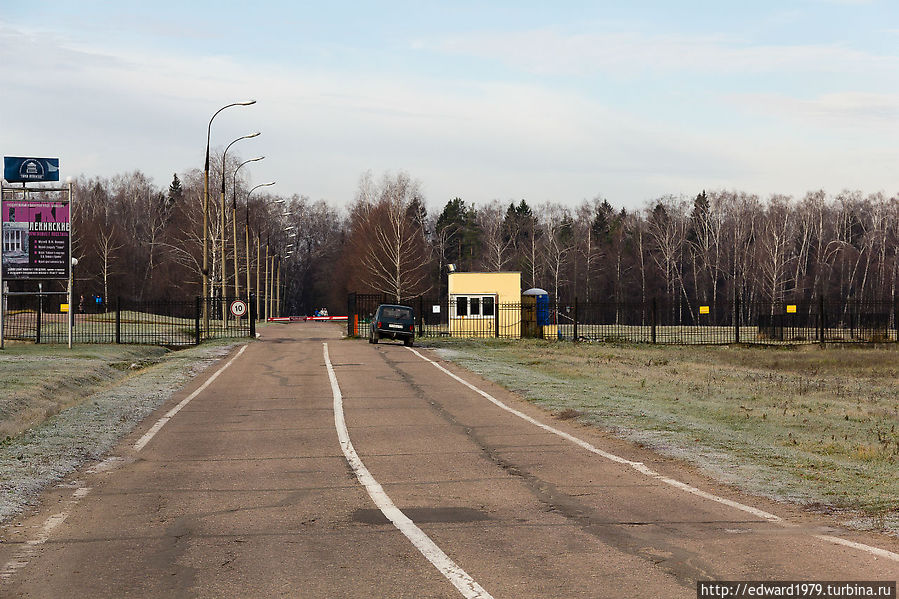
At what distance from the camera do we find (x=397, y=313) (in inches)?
1567

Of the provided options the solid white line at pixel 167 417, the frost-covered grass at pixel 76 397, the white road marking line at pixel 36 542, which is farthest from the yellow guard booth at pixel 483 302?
the white road marking line at pixel 36 542

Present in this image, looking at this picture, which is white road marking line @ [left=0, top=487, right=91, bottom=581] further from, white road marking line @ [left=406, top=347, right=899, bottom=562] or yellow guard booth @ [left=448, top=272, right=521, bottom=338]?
yellow guard booth @ [left=448, top=272, right=521, bottom=338]

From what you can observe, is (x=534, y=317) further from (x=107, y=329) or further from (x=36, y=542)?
(x=36, y=542)

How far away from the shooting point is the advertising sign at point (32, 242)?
34.4 metres

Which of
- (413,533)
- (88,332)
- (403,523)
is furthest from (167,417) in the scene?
(88,332)

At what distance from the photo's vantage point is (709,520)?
8.18m

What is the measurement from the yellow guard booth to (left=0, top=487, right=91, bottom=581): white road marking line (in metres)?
41.3

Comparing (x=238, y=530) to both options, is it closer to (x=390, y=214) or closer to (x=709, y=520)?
(x=709, y=520)

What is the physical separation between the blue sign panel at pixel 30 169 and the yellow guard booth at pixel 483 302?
22449mm

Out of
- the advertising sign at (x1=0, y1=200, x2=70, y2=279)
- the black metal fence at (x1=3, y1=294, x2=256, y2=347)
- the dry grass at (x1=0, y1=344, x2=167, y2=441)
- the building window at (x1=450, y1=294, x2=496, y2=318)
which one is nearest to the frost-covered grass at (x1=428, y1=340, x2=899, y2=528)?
the dry grass at (x1=0, y1=344, x2=167, y2=441)

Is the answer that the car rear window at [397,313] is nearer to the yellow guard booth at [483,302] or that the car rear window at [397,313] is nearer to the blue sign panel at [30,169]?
the yellow guard booth at [483,302]

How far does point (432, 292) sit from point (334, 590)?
346 ft

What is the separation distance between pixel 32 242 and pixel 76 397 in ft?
55.3

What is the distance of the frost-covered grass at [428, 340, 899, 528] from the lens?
10.3m
